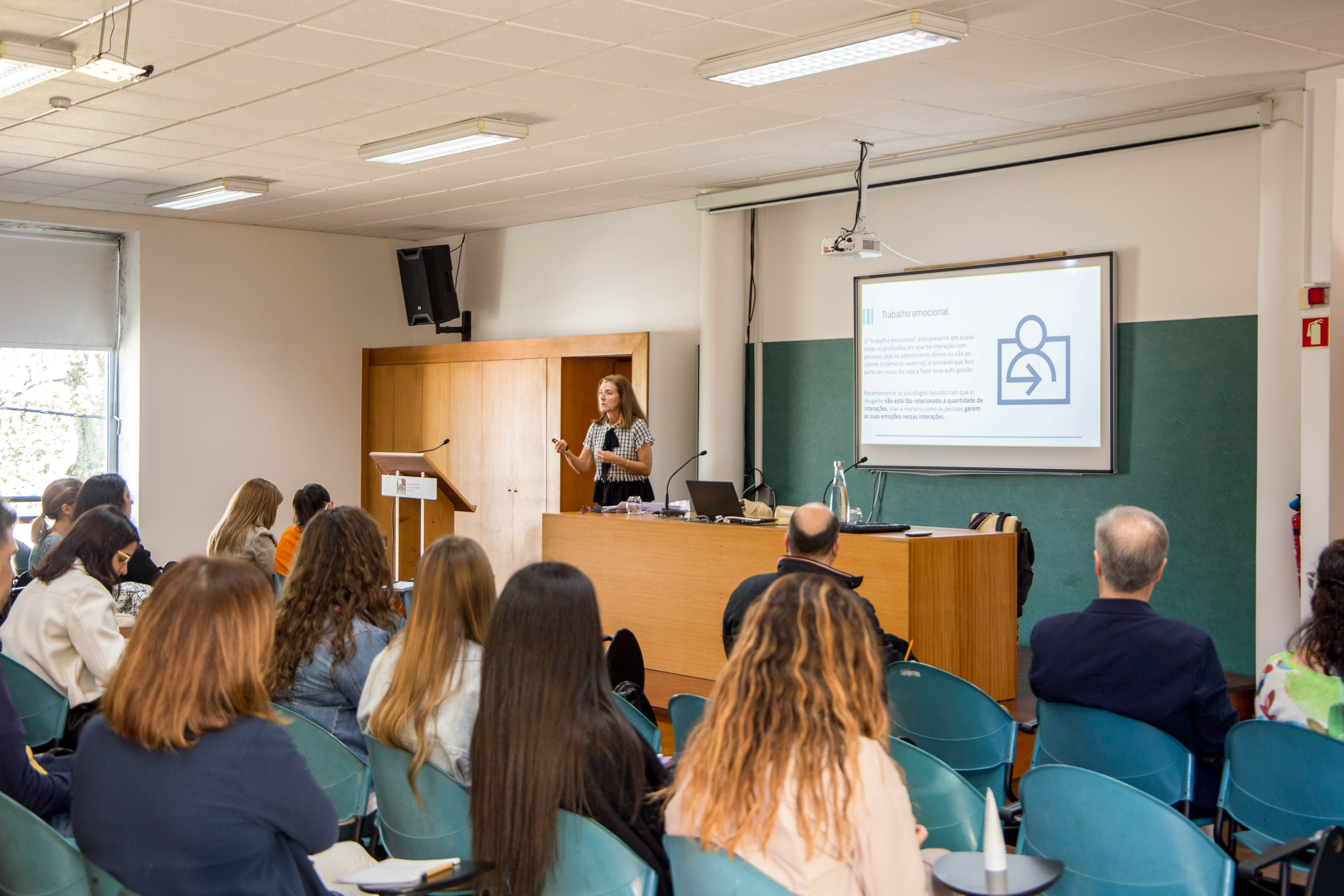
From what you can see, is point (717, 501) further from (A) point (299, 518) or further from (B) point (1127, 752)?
(B) point (1127, 752)

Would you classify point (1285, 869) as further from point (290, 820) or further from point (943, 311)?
point (943, 311)

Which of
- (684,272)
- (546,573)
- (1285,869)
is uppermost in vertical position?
(684,272)

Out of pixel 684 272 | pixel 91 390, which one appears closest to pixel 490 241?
pixel 684 272

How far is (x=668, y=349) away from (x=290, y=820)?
6.45 metres

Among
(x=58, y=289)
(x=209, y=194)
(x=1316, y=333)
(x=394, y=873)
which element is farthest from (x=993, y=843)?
(x=58, y=289)

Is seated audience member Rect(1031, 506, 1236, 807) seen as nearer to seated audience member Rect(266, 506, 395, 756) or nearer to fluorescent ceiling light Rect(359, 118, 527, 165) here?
seated audience member Rect(266, 506, 395, 756)

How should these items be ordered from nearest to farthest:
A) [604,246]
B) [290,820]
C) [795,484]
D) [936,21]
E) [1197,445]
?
[290,820], [936,21], [1197,445], [795,484], [604,246]

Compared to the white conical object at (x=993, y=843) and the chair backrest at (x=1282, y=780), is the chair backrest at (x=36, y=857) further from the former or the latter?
the chair backrest at (x=1282, y=780)

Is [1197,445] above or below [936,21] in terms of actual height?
below

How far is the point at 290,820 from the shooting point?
6.07 ft

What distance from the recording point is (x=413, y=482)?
7.24 metres

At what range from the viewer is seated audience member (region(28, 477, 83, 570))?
5.15 meters

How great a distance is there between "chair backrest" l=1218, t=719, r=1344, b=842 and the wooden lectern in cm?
471

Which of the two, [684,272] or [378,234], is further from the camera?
[378,234]
